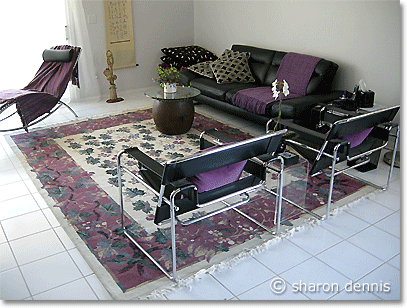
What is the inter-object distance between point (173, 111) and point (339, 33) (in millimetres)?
2019

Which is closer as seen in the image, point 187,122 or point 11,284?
point 11,284

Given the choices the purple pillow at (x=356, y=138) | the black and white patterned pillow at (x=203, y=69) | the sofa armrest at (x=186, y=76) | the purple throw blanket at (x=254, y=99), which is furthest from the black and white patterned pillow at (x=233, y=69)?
the purple pillow at (x=356, y=138)

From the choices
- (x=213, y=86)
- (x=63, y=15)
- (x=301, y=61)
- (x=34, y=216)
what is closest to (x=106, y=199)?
(x=34, y=216)

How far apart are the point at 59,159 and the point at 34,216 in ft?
3.41

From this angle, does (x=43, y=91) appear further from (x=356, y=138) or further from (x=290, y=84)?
(x=356, y=138)

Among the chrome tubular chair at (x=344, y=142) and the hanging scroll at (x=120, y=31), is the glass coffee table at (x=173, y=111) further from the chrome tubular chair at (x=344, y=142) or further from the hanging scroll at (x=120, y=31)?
the hanging scroll at (x=120, y=31)

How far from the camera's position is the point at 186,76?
5480mm

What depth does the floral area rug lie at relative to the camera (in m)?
2.57

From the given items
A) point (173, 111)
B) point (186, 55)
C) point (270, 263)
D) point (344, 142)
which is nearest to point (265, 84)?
point (173, 111)

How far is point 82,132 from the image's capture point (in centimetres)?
472

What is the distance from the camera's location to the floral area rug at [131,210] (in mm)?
2566

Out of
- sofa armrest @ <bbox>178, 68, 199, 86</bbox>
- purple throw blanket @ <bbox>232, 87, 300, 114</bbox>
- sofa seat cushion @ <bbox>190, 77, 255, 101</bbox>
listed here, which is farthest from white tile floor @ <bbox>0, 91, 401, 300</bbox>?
sofa armrest @ <bbox>178, 68, 199, 86</bbox>

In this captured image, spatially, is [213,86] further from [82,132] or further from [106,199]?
[106,199]

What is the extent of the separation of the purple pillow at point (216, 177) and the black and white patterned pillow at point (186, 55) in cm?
A: 371
